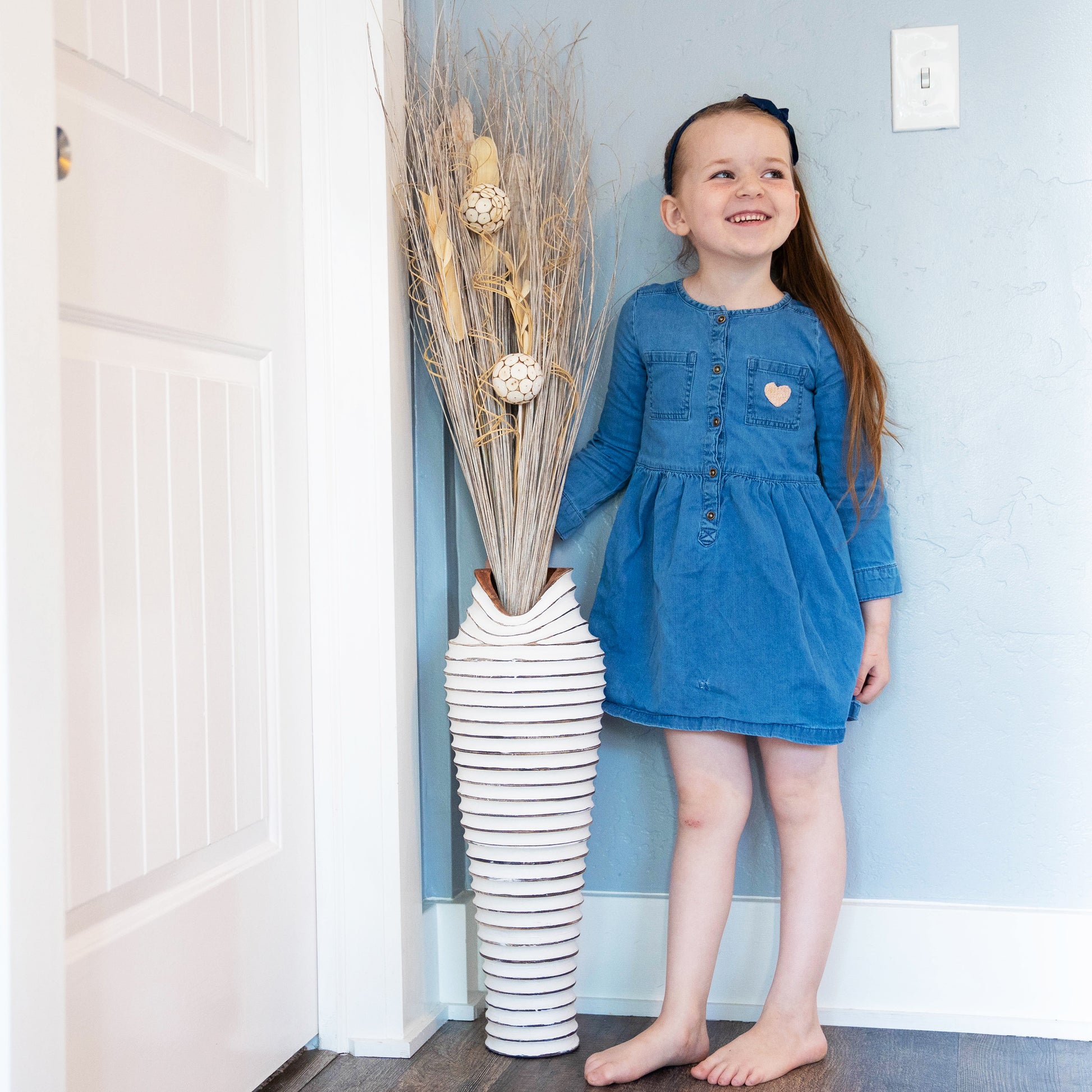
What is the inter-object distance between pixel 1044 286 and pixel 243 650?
1.19m

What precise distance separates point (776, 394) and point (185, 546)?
80 centimetres

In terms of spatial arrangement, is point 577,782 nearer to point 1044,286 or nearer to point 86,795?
point 86,795

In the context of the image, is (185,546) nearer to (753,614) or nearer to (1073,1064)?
(753,614)

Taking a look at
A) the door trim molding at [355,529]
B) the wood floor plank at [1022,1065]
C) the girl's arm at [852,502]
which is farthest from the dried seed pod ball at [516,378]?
the wood floor plank at [1022,1065]

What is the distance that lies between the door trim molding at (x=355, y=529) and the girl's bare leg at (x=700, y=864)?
14.6 inches

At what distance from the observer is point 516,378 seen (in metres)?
1.49

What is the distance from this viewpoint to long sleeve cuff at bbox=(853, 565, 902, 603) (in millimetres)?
1546

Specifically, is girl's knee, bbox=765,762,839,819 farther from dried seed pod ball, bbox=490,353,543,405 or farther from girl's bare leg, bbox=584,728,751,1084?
dried seed pod ball, bbox=490,353,543,405

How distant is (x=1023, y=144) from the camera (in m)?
1.57

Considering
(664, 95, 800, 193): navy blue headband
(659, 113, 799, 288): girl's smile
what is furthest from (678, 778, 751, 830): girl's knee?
(664, 95, 800, 193): navy blue headband

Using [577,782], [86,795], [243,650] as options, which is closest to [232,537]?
[243,650]

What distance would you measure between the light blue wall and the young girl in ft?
0.31

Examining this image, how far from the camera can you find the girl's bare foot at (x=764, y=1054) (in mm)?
1430

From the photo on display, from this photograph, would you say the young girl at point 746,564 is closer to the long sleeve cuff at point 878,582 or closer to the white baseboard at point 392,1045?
the long sleeve cuff at point 878,582
